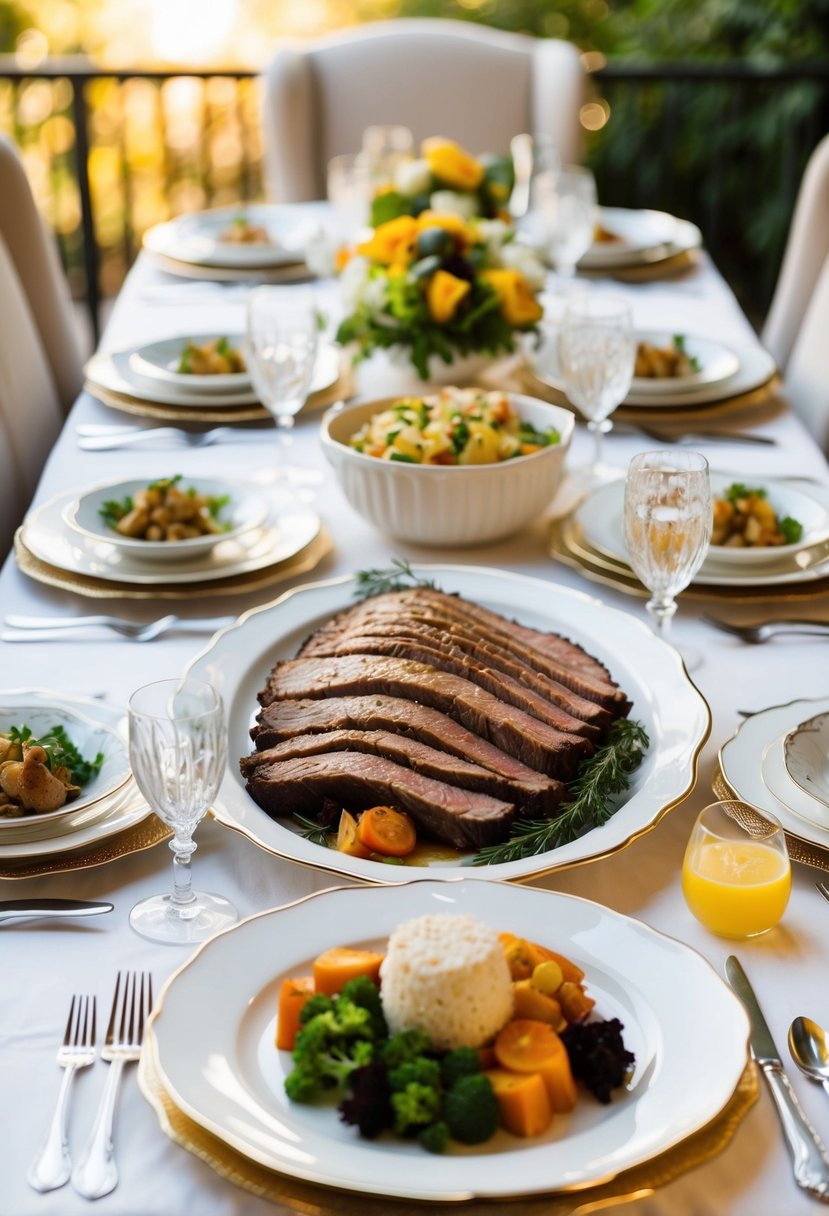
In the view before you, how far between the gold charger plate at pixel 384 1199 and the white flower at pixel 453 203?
2.01 m

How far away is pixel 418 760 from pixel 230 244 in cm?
223

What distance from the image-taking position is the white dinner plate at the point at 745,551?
1.71 m

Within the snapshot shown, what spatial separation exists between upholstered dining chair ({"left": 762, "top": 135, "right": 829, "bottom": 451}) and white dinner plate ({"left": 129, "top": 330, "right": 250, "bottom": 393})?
1129 millimetres

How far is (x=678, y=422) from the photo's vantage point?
232cm

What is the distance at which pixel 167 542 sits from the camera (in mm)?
1721

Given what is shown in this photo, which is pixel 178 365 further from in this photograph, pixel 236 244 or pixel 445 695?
pixel 445 695

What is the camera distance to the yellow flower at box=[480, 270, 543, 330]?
A: 2.26 meters

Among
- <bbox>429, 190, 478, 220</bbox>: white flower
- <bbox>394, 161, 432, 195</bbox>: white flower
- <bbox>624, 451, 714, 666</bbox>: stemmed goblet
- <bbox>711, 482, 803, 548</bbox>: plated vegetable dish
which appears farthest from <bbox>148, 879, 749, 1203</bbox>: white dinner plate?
<bbox>394, 161, 432, 195</bbox>: white flower

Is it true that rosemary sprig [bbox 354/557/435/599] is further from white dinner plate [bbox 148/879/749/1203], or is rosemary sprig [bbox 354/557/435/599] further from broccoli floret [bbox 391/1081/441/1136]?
broccoli floret [bbox 391/1081/441/1136]

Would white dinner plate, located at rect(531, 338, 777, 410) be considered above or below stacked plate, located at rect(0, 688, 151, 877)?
below

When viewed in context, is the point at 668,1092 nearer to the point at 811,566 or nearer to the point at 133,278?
the point at 811,566

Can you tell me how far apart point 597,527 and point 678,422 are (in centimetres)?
57

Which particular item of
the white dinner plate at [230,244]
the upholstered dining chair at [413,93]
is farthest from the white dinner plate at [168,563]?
the upholstered dining chair at [413,93]

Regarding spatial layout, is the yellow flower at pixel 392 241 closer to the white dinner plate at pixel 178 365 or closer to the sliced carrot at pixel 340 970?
the white dinner plate at pixel 178 365
